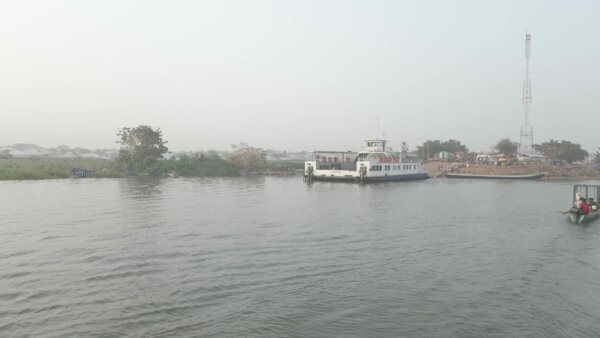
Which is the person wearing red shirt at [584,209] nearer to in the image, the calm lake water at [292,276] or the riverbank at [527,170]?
the calm lake water at [292,276]

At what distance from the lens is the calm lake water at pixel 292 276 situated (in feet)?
33.1

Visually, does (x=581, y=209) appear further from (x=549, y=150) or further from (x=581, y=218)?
(x=549, y=150)

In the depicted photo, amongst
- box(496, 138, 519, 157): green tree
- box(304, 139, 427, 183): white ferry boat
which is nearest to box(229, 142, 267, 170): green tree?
box(304, 139, 427, 183): white ferry boat

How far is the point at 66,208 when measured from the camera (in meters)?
28.5

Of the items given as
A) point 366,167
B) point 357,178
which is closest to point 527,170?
point 366,167

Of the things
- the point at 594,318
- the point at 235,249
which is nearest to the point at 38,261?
the point at 235,249

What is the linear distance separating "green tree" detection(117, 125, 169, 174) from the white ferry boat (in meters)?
26.0

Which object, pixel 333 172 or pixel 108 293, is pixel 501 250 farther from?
pixel 333 172

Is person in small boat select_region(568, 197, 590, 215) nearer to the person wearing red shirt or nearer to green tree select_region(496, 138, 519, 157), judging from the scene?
the person wearing red shirt

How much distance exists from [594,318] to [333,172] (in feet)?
173

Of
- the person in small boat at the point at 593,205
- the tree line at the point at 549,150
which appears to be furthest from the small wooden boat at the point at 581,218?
the tree line at the point at 549,150

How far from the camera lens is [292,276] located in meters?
13.7

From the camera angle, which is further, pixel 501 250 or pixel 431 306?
pixel 501 250

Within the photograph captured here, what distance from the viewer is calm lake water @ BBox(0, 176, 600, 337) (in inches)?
397
